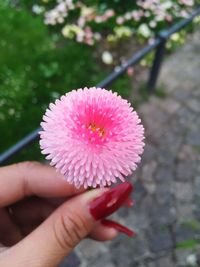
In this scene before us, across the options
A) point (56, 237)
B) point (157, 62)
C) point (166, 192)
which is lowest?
point (166, 192)

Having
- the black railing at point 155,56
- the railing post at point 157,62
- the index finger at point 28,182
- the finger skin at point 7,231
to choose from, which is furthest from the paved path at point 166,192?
the index finger at point 28,182

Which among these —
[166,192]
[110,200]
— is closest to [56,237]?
[110,200]

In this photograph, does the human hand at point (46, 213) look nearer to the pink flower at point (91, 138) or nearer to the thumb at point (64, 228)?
the thumb at point (64, 228)

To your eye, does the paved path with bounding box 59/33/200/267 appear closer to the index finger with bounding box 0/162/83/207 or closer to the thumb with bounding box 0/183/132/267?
the index finger with bounding box 0/162/83/207

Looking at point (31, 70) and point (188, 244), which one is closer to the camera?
point (188, 244)

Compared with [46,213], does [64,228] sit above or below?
above

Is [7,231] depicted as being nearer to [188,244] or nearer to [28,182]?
[28,182]
